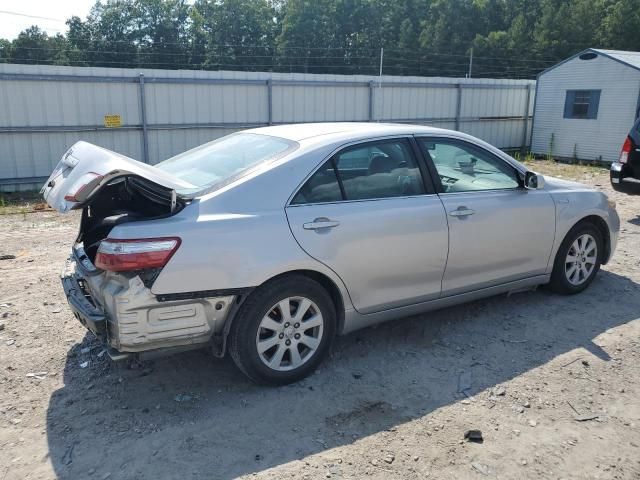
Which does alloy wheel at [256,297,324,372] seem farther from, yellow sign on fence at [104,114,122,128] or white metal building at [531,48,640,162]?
white metal building at [531,48,640,162]

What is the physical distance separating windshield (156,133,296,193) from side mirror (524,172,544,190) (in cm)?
202

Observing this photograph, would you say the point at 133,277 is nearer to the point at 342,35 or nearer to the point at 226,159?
the point at 226,159

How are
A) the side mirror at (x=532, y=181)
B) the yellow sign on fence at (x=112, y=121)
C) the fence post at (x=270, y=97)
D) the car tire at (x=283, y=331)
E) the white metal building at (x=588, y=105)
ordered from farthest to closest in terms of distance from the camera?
the white metal building at (x=588, y=105) → the fence post at (x=270, y=97) → the yellow sign on fence at (x=112, y=121) → the side mirror at (x=532, y=181) → the car tire at (x=283, y=331)

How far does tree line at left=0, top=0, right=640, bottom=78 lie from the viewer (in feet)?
139

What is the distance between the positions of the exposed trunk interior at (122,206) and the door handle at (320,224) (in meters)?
0.77

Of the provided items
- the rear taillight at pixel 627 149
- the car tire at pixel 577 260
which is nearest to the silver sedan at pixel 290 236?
the car tire at pixel 577 260

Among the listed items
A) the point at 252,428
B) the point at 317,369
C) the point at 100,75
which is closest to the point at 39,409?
the point at 252,428

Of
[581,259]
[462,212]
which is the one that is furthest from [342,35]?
[462,212]

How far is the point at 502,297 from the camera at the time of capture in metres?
5.30

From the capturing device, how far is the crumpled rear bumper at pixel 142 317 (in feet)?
10.3

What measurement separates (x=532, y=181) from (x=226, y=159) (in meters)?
2.47

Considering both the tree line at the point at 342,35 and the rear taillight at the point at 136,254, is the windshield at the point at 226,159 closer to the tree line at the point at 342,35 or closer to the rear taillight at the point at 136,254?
the rear taillight at the point at 136,254

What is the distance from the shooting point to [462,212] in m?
4.25

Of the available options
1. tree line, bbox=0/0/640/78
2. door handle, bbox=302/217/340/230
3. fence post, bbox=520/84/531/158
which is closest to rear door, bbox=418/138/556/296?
door handle, bbox=302/217/340/230
